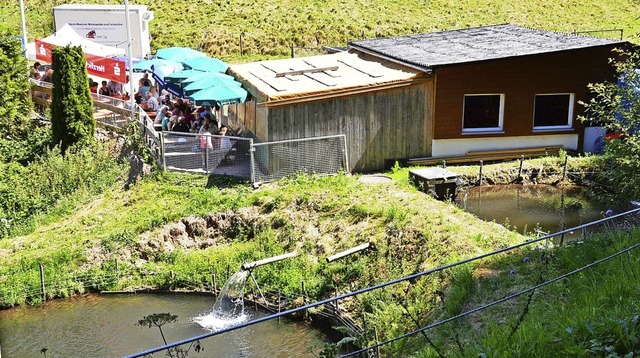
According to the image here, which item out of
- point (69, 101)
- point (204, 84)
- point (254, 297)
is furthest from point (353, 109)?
point (69, 101)

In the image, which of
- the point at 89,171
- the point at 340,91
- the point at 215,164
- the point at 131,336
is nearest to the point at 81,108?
the point at 89,171

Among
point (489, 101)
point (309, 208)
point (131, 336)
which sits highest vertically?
point (489, 101)

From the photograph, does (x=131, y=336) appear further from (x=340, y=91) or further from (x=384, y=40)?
(x=384, y=40)

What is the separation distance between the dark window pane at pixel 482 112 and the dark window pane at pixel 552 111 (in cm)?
130

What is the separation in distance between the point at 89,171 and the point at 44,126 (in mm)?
5510

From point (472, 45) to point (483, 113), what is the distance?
2697 millimetres

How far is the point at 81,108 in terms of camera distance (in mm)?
26719

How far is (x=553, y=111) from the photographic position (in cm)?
2461

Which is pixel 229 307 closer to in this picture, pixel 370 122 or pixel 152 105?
pixel 370 122

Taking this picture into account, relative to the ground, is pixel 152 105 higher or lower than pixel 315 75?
lower

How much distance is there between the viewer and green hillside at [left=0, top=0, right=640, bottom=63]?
1746 inches

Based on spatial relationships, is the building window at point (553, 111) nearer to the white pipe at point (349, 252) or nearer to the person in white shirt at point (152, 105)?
the white pipe at point (349, 252)

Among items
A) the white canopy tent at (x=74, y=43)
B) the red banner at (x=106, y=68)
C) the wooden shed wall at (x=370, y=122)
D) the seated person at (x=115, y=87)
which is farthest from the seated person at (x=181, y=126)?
the white canopy tent at (x=74, y=43)

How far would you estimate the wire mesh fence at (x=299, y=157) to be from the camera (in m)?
21.9
